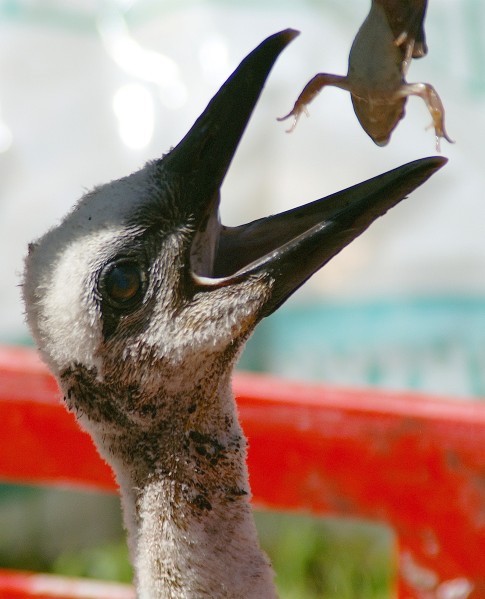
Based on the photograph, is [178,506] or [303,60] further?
[303,60]

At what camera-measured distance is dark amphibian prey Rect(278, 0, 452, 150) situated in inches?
46.6

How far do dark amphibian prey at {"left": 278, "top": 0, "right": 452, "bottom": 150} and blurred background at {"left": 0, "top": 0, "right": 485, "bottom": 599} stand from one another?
277cm

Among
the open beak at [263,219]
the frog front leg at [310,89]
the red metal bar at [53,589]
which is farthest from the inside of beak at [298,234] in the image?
the red metal bar at [53,589]

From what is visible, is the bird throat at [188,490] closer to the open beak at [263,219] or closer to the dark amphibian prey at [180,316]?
the dark amphibian prey at [180,316]

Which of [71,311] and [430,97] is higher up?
[430,97]

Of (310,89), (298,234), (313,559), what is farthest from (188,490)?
(313,559)

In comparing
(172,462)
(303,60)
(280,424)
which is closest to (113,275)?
(172,462)

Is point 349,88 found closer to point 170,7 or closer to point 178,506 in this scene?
point 178,506

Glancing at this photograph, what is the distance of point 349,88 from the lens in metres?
1.22

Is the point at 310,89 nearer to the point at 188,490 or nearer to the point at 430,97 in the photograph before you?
the point at 430,97

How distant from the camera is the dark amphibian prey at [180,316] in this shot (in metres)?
1.38

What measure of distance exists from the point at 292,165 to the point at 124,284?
273cm

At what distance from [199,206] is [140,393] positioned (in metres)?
0.27

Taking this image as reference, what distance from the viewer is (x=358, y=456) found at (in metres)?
2.45
